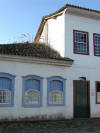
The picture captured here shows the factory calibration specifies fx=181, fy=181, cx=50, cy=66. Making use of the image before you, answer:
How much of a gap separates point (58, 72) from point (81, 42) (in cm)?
284

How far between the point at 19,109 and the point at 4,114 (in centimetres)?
85

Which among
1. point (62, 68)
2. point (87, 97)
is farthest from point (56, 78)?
point (87, 97)

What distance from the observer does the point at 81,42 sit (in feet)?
41.0

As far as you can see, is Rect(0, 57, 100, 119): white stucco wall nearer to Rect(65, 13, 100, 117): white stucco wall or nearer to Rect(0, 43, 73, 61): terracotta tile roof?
Rect(65, 13, 100, 117): white stucco wall

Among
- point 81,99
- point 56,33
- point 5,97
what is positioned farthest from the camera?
point 56,33

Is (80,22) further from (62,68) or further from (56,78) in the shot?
(56,78)

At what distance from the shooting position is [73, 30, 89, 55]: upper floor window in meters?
12.3

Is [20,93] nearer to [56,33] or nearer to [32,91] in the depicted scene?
[32,91]

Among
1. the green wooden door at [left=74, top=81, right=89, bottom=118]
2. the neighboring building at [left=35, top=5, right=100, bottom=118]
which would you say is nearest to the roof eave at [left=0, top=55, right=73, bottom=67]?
the neighboring building at [left=35, top=5, right=100, bottom=118]

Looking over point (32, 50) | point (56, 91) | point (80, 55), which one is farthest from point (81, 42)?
point (56, 91)

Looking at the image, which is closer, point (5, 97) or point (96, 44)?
point (5, 97)

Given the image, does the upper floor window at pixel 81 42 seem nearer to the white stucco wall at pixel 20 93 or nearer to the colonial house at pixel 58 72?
the colonial house at pixel 58 72

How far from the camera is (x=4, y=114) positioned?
970cm

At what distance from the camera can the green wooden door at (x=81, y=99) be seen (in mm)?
11656
